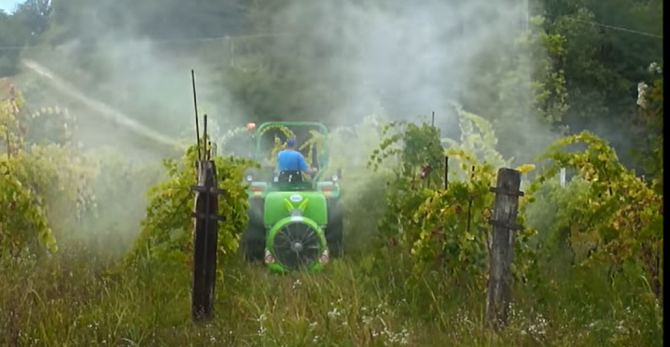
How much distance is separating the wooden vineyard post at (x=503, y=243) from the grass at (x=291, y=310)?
0.09ft

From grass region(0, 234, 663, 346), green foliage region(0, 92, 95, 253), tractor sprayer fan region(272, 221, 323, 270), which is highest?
green foliage region(0, 92, 95, 253)

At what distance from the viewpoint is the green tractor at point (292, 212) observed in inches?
81.0

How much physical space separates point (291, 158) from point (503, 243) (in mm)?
522

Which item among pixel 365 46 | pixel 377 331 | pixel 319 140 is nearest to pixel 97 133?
pixel 319 140

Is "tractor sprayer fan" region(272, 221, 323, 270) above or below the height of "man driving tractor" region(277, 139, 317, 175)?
below

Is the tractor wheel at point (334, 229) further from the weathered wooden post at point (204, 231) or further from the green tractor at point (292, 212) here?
the weathered wooden post at point (204, 231)

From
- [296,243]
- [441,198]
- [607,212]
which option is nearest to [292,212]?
[296,243]

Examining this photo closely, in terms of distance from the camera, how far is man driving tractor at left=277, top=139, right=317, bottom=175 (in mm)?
2045

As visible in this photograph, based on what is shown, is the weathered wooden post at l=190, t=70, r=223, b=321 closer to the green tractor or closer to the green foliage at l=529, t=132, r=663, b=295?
the green tractor

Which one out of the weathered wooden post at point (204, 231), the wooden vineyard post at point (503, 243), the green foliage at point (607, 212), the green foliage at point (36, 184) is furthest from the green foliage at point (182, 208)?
the green foliage at point (607, 212)

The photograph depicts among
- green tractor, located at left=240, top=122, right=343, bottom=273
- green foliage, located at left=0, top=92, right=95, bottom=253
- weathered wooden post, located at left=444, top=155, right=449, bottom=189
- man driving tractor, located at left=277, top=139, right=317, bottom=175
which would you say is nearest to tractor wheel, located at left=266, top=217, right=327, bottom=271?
green tractor, located at left=240, top=122, right=343, bottom=273

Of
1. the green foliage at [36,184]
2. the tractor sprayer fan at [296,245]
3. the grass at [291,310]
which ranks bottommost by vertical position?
the grass at [291,310]

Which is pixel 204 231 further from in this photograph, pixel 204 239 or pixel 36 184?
pixel 36 184

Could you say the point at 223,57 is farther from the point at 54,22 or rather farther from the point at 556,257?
the point at 556,257
